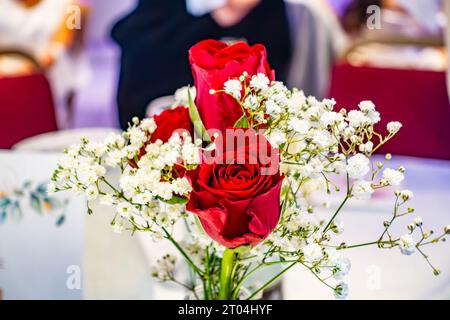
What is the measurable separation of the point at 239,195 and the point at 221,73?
5.8 inches

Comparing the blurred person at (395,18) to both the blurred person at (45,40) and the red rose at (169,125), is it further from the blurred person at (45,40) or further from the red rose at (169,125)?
the red rose at (169,125)

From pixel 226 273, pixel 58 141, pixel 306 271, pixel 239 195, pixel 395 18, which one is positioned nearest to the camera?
pixel 239 195

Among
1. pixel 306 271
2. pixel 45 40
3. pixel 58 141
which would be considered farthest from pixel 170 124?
pixel 45 40

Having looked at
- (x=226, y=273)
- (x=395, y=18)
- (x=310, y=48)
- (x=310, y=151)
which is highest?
(x=395, y=18)

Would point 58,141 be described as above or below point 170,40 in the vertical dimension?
below

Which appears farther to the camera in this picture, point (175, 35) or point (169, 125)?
point (175, 35)

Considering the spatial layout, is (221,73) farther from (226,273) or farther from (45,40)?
(45,40)

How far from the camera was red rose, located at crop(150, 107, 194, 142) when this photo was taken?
668 millimetres

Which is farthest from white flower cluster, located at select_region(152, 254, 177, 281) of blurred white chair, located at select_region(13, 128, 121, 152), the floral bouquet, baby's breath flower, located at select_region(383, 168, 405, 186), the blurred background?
the blurred background

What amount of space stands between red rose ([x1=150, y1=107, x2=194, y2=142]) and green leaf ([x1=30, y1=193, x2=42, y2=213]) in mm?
489

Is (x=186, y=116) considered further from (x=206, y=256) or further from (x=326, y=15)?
(x=326, y=15)

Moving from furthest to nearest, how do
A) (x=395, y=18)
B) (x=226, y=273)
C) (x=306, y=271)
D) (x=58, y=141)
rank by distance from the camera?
(x=395, y=18), (x=58, y=141), (x=306, y=271), (x=226, y=273)

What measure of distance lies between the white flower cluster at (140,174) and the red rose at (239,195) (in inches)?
1.0

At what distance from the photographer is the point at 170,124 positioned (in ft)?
2.20
